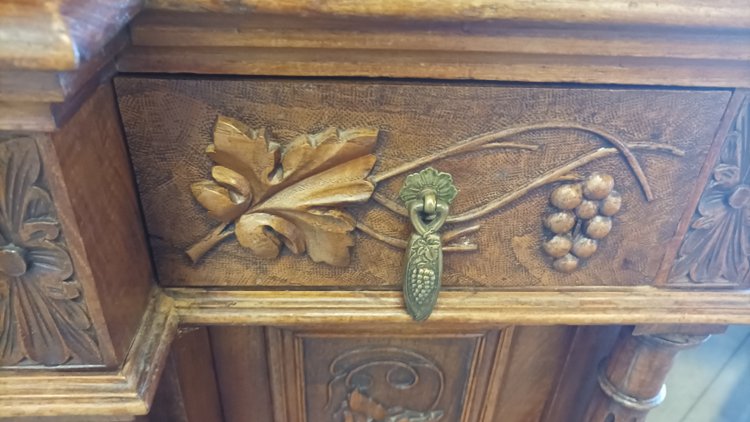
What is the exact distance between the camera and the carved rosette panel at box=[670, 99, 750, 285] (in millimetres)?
472

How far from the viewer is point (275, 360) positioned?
2.10 ft

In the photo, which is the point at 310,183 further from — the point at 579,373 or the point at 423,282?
the point at 579,373

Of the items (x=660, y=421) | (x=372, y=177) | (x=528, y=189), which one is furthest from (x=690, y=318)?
(x=660, y=421)

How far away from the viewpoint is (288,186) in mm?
450

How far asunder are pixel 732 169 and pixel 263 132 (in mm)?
364

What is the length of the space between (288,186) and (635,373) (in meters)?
0.43

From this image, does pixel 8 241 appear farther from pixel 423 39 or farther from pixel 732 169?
pixel 732 169

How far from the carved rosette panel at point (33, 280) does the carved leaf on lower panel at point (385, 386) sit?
0.94ft

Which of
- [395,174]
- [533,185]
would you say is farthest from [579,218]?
[395,174]

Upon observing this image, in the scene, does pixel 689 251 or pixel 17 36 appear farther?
pixel 689 251

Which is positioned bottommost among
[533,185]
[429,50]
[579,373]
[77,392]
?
[579,373]

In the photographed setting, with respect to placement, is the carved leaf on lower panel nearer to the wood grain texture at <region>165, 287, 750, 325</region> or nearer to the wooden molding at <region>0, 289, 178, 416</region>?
the wood grain texture at <region>165, 287, 750, 325</region>

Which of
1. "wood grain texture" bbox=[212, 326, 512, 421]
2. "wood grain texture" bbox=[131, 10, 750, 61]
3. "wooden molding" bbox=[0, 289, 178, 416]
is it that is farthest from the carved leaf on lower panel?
"wood grain texture" bbox=[131, 10, 750, 61]

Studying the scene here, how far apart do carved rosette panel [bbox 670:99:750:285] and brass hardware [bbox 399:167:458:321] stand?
21 centimetres
